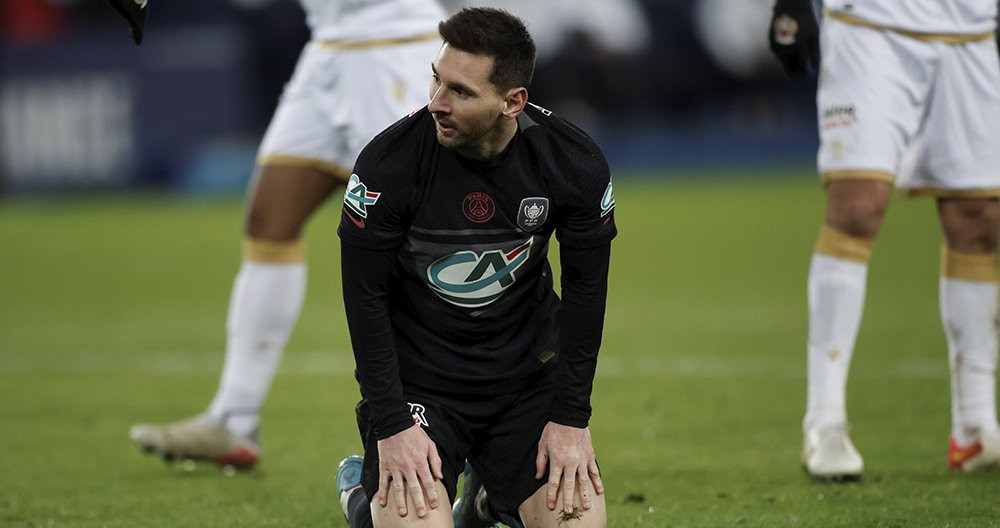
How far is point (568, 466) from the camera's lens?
150 inches

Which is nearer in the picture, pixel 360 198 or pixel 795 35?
pixel 360 198

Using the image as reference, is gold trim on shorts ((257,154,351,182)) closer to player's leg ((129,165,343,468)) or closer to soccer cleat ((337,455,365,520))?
player's leg ((129,165,343,468))

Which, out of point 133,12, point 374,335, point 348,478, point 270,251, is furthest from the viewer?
point 270,251

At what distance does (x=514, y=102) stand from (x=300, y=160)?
1765mm

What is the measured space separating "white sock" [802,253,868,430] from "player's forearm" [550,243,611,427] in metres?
1.39

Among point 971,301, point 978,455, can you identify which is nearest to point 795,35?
point 971,301

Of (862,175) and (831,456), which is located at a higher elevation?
(862,175)

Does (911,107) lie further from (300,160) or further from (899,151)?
(300,160)

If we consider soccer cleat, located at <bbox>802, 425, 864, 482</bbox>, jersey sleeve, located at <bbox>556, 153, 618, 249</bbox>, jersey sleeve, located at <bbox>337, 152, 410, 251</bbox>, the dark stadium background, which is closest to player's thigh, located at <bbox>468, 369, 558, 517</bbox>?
jersey sleeve, located at <bbox>556, 153, 618, 249</bbox>

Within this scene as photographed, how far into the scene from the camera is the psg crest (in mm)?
3779

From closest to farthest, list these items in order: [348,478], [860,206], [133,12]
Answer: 1. [348,478]
2. [133,12]
3. [860,206]

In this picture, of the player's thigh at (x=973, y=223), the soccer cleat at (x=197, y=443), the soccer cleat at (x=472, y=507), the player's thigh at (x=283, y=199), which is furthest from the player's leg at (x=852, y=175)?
the soccer cleat at (x=197, y=443)

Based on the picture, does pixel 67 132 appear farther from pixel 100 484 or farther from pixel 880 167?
pixel 880 167

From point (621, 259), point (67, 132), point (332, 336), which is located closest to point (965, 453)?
point (332, 336)
